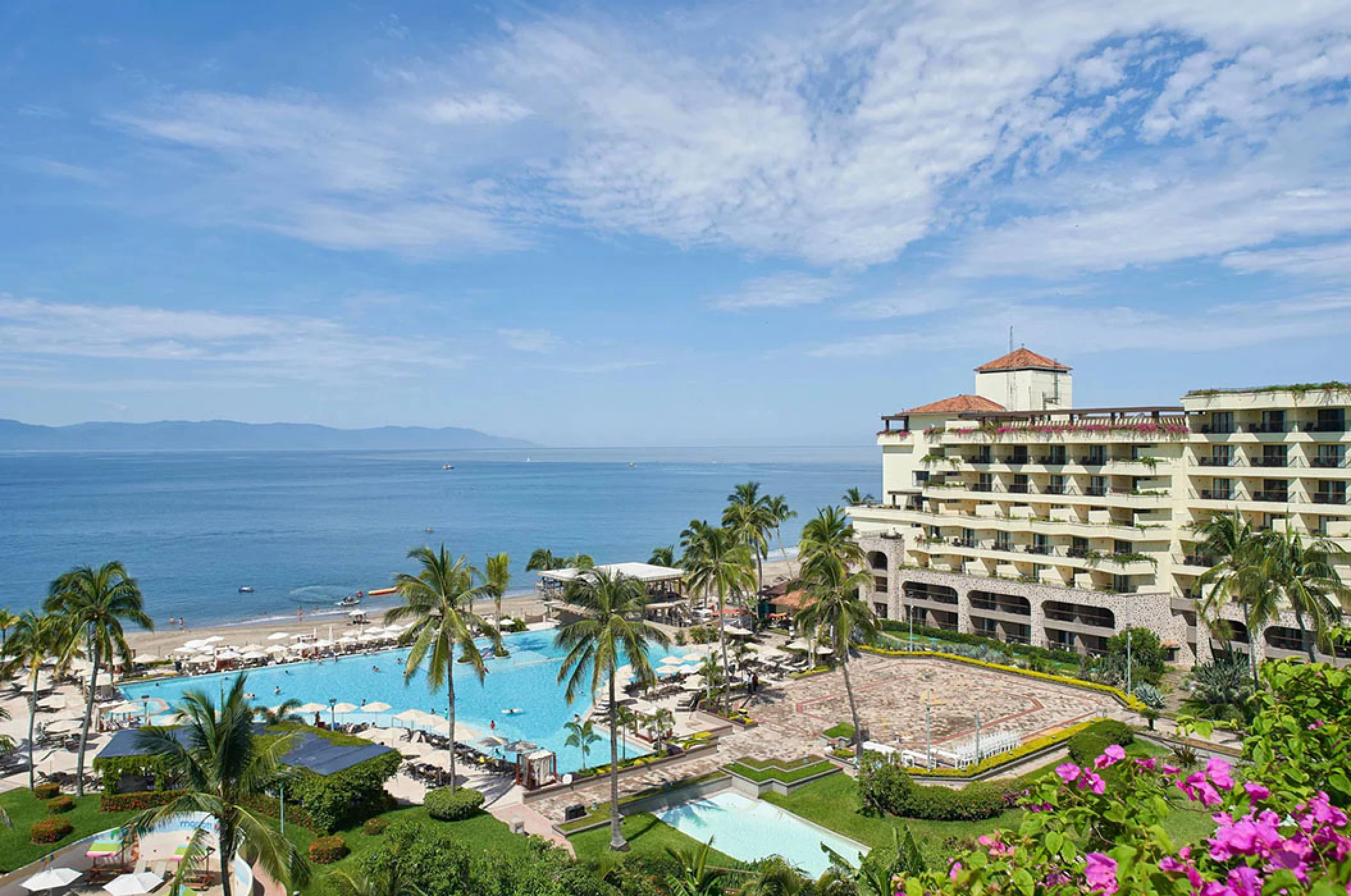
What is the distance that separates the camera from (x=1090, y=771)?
699cm

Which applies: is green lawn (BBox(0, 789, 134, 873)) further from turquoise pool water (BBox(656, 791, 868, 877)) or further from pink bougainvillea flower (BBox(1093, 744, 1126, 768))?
pink bougainvillea flower (BBox(1093, 744, 1126, 768))

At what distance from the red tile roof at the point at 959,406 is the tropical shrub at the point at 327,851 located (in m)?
49.0

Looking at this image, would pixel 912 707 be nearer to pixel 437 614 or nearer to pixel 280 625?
pixel 437 614

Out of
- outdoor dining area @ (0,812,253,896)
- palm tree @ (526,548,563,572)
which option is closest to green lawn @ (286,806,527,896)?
outdoor dining area @ (0,812,253,896)

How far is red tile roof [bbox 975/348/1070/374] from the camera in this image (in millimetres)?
64625

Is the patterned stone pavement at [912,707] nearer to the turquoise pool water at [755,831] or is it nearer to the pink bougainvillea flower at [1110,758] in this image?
the turquoise pool water at [755,831]

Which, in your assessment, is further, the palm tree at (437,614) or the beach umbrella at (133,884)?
the palm tree at (437,614)

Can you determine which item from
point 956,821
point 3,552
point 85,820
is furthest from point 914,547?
point 3,552

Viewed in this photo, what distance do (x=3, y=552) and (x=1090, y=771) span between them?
146 metres

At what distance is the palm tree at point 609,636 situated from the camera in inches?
1048

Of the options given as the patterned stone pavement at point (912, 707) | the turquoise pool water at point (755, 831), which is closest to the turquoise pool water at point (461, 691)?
the turquoise pool water at point (755, 831)

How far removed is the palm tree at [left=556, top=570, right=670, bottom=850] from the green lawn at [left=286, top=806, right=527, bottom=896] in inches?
134

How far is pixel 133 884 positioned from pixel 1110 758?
27761 mm

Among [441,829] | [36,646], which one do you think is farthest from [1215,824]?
[36,646]
